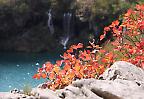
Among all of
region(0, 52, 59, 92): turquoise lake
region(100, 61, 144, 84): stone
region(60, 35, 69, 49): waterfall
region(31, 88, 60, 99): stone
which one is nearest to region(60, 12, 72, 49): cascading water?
region(60, 35, 69, 49): waterfall

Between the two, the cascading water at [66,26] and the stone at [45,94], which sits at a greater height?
the stone at [45,94]

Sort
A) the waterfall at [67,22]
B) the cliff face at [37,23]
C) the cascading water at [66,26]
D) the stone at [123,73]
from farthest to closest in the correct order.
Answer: the waterfall at [67,22] < the cascading water at [66,26] < the cliff face at [37,23] < the stone at [123,73]

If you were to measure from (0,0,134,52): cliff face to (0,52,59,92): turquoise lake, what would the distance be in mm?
809

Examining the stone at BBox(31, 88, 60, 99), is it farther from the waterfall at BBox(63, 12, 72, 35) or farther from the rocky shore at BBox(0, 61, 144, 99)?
the waterfall at BBox(63, 12, 72, 35)

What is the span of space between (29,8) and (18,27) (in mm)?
828

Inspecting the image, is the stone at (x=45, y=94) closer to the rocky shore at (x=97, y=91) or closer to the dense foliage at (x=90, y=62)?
the rocky shore at (x=97, y=91)

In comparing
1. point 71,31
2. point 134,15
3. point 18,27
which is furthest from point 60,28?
point 134,15

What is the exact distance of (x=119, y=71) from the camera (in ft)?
15.4

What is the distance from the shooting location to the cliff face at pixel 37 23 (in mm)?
16531

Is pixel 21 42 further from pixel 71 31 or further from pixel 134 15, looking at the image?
pixel 134 15

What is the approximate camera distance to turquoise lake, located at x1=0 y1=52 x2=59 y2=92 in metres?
12.2

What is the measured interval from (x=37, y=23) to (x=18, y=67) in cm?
348

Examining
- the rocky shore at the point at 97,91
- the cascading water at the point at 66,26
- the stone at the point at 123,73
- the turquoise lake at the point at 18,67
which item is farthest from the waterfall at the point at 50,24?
the rocky shore at the point at 97,91

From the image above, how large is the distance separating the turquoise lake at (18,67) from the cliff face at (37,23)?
0.81 m
